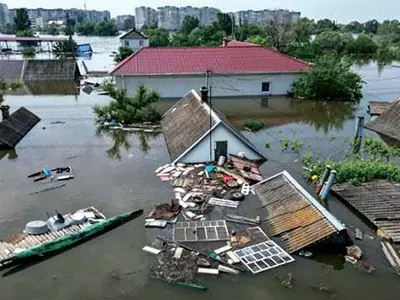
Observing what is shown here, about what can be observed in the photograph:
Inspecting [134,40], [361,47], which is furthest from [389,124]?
[361,47]

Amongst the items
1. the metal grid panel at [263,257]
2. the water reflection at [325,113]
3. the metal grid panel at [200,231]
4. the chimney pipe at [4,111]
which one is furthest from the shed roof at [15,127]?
the water reflection at [325,113]

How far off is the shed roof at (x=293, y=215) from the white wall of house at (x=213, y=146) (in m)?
3.43

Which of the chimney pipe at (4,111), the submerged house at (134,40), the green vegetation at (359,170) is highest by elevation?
the submerged house at (134,40)

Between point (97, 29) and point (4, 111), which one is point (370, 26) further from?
point (4, 111)

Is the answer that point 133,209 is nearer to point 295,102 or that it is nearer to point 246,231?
point 246,231

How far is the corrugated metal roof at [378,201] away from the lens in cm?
1413

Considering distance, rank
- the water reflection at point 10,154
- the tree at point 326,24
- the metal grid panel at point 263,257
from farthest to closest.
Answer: the tree at point 326,24 → the water reflection at point 10,154 → the metal grid panel at point 263,257

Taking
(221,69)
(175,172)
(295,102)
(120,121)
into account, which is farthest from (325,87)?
(175,172)

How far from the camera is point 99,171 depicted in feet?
63.3

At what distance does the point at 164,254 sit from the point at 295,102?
25.5m

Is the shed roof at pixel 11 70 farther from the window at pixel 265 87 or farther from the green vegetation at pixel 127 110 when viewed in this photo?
the window at pixel 265 87

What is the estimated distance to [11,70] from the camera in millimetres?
45750

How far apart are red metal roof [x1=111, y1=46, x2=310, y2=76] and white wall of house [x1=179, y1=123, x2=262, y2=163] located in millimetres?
16918

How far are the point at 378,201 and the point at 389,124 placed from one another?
1159 centimetres
